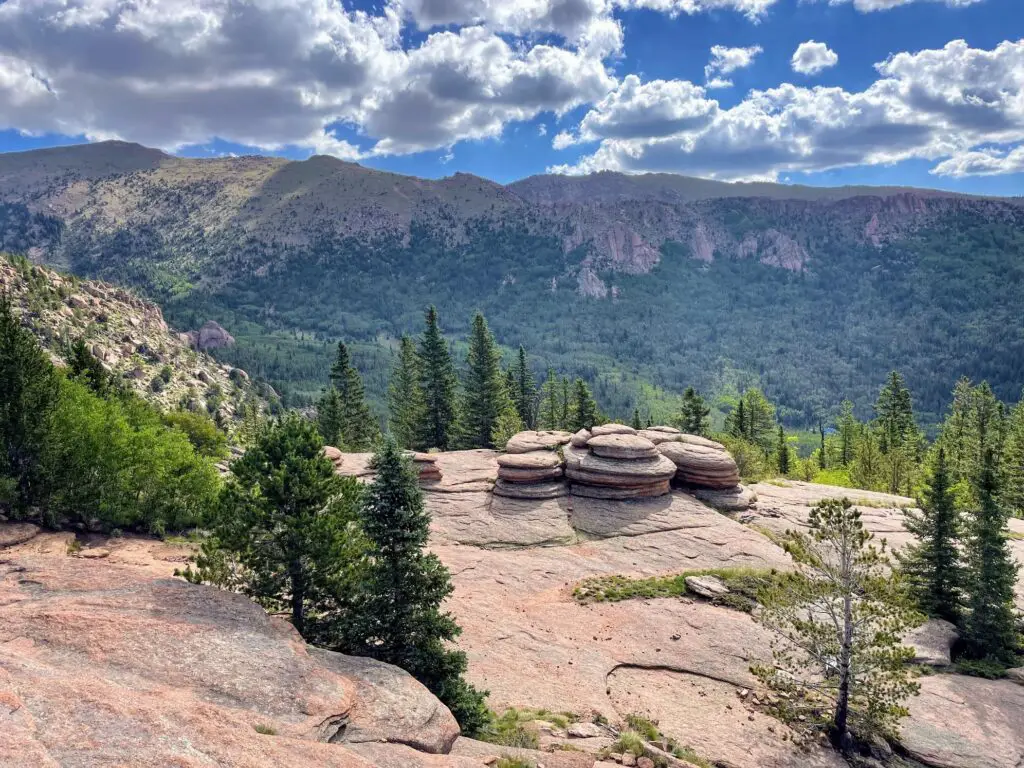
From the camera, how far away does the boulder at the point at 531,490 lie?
145 ft

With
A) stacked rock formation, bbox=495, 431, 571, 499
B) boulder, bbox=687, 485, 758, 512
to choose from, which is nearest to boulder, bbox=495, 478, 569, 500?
stacked rock formation, bbox=495, 431, 571, 499

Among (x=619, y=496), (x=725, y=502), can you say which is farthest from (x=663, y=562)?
(x=725, y=502)

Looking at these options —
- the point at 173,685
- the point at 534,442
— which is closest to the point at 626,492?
the point at 534,442

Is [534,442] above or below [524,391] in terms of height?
above

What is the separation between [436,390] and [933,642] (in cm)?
6016

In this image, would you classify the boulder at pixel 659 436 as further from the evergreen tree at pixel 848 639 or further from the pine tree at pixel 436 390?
the pine tree at pixel 436 390

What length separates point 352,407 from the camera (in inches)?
3381

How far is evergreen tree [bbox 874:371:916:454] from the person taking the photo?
97069mm

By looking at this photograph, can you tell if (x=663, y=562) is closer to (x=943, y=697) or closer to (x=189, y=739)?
(x=943, y=697)

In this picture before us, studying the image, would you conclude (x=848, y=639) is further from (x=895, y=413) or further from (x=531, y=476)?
(x=895, y=413)

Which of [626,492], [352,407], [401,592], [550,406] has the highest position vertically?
[401,592]

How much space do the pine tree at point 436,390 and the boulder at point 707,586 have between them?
162ft

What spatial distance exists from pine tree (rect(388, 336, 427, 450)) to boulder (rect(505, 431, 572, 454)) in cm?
3068

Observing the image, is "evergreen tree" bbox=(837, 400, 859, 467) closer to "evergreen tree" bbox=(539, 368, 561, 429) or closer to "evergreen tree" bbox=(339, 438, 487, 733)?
"evergreen tree" bbox=(539, 368, 561, 429)
